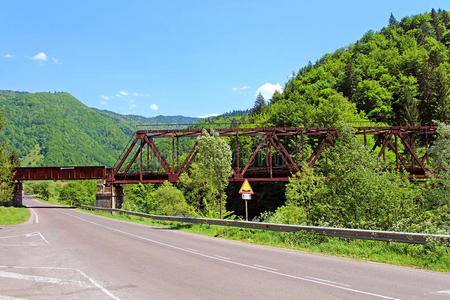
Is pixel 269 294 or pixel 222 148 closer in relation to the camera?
pixel 269 294

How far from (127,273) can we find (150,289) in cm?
219

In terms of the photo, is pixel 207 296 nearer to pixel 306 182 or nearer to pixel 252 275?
pixel 252 275

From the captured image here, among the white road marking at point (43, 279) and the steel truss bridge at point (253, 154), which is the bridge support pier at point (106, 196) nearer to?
the steel truss bridge at point (253, 154)

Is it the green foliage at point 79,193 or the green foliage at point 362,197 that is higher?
the green foliage at point 362,197

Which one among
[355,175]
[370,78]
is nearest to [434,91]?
[370,78]

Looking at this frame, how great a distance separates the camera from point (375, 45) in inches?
4678

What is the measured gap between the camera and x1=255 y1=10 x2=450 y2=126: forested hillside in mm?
79562

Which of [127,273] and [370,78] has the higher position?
[370,78]

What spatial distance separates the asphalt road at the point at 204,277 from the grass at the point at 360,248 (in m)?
0.69

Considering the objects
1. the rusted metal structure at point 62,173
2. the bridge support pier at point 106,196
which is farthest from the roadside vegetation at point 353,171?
the rusted metal structure at point 62,173

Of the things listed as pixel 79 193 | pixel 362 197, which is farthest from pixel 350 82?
pixel 79 193

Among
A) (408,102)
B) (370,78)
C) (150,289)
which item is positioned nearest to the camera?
(150,289)

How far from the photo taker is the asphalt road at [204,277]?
7.62m

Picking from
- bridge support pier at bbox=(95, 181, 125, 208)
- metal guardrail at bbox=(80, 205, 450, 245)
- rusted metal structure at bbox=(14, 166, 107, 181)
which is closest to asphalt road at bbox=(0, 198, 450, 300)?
metal guardrail at bbox=(80, 205, 450, 245)
